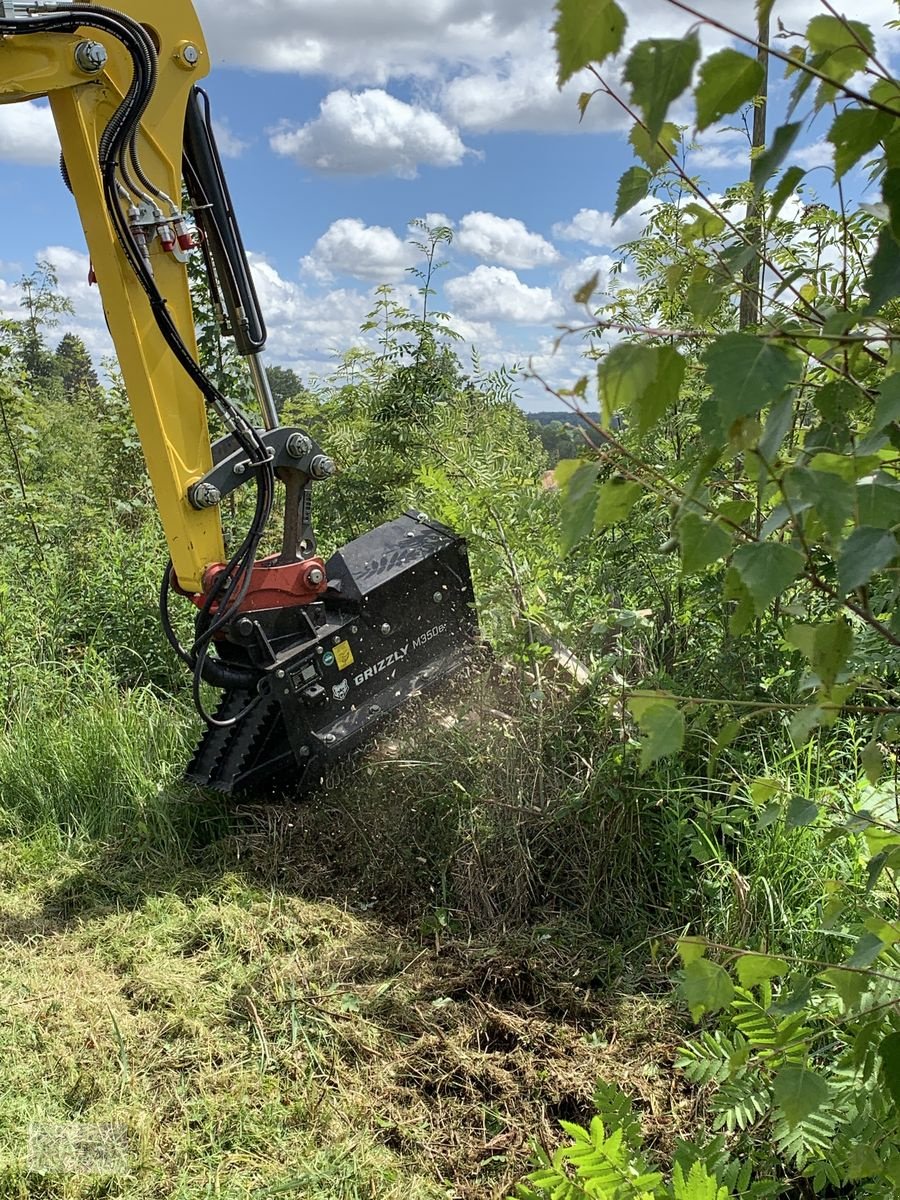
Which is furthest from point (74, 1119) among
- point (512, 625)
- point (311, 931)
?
point (512, 625)

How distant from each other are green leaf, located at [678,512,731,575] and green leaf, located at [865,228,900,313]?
22 cm

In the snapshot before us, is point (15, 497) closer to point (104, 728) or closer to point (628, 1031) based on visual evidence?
point (104, 728)

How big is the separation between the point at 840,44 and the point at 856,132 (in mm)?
91

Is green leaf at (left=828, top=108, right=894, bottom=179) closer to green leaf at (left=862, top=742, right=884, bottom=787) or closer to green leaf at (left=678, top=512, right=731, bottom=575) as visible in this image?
green leaf at (left=678, top=512, right=731, bottom=575)

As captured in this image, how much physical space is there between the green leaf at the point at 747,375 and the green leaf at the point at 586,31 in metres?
0.23

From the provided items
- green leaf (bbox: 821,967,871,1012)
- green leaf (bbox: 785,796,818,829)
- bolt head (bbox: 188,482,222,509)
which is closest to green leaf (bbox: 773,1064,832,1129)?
green leaf (bbox: 821,967,871,1012)

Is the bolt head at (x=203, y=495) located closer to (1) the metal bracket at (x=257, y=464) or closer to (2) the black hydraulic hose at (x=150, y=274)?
(1) the metal bracket at (x=257, y=464)

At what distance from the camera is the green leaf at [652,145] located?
A: 79 cm

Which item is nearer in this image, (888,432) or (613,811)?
(888,432)

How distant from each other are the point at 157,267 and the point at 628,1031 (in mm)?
2859

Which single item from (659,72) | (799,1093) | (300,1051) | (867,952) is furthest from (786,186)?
(300,1051)

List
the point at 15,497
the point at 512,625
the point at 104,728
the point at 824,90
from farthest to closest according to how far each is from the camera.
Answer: the point at 15,497 → the point at 104,728 → the point at 512,625 → the point at 824,90

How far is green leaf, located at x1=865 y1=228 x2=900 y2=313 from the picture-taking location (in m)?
0.75

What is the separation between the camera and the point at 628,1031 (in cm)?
252
